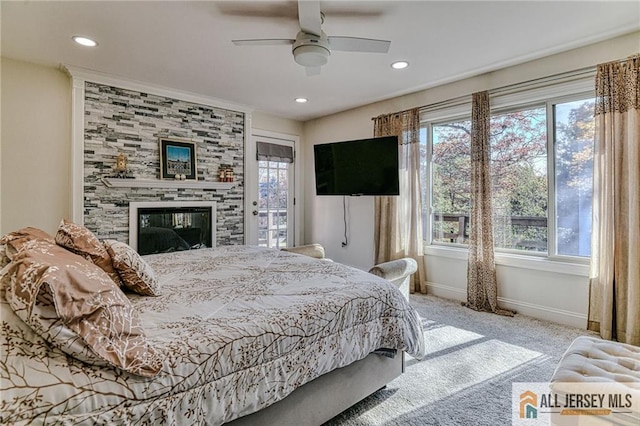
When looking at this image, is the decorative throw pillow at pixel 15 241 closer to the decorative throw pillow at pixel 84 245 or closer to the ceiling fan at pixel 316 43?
the decorative throw pillow at pixel 84 245

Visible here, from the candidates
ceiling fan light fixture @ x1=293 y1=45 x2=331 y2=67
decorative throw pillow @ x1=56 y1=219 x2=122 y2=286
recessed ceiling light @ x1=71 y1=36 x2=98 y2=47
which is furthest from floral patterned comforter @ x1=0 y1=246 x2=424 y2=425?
recessed ceiling light @ x1=71 y1=36 x2=98 y2=47

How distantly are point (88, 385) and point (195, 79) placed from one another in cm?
361

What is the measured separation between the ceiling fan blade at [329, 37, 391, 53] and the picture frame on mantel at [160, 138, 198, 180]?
2.72 metres

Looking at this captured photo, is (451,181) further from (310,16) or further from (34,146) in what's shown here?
(34,146)

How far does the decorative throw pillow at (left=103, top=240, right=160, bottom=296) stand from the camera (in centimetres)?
160

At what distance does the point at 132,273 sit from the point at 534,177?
3.77 m

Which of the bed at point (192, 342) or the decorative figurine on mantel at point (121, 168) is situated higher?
the decorative figurine on mantel at point (121, 168)

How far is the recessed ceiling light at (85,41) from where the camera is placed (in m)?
2.76

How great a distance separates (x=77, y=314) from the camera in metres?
0.94

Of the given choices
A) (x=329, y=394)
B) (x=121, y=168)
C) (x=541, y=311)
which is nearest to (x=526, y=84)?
(x=541, y=311)

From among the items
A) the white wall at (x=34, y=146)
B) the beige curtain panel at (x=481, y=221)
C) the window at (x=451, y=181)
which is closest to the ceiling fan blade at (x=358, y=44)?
the beige curtain panel at (x=481, y=221)

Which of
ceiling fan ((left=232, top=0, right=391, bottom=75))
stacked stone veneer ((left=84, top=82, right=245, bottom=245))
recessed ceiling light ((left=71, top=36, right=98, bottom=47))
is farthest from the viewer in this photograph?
stacked stone veneer ((left=84, top=82, right=245, bottom=245))

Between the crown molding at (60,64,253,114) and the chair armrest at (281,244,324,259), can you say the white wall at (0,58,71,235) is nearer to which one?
the crown molding at (60,64,253,114)

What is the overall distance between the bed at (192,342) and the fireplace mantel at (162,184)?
209 centimetres
